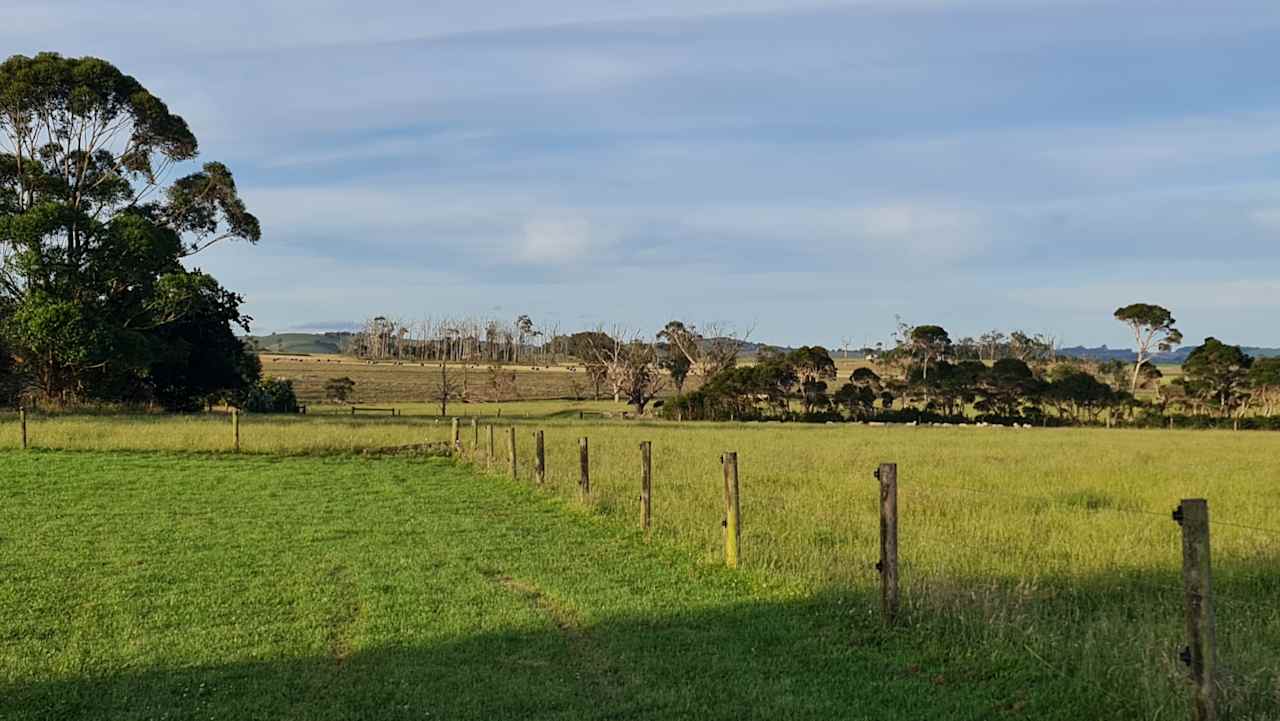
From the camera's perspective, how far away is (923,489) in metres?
18.5

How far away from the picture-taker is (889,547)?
335 inches

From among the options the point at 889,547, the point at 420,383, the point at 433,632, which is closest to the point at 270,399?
the point at 420,383

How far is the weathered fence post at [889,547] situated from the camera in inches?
335

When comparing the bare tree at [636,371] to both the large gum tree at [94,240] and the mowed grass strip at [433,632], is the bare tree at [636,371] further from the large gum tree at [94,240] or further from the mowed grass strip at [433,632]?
the mowed grass strip at [433,632]

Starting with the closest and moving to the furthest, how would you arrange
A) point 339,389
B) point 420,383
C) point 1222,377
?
point 1222,377
point 339,389
point 420,383

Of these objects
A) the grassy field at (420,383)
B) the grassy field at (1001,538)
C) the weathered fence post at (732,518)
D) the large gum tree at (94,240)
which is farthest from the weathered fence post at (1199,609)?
the grassy field at (420,383)

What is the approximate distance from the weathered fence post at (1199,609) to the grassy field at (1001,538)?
1.17 ft

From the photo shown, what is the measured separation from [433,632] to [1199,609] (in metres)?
5.94

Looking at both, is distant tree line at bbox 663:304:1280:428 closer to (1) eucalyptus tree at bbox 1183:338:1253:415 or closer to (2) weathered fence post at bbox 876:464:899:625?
(1) eucalyptus tree at bbox 1183:338:1253:415

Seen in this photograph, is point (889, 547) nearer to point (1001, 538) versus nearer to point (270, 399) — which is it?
point (1001, 538)

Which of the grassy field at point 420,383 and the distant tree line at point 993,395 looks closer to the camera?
the distant tree line at point 993,395

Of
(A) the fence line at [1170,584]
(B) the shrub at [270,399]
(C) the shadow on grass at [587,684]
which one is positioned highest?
(B) the shrub at [270,399]

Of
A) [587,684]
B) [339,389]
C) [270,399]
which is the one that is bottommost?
[587,684]

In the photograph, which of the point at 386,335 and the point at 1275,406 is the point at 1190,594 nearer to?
the point at 1275,406
